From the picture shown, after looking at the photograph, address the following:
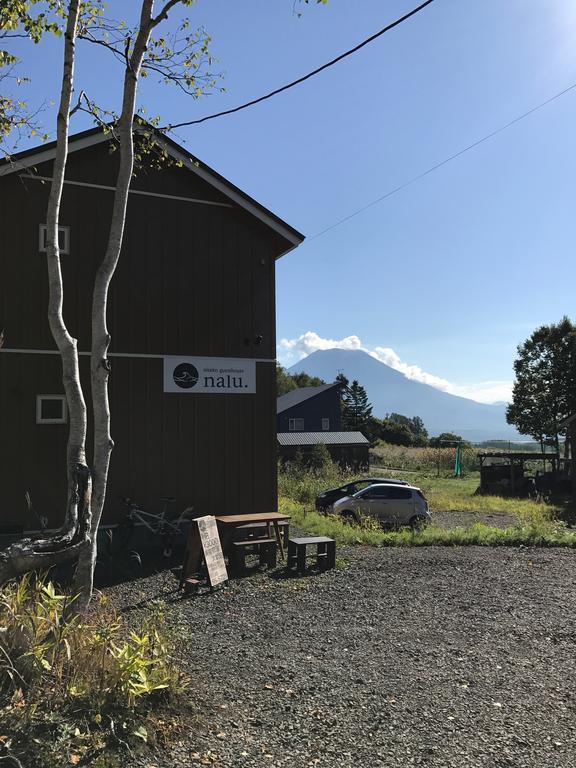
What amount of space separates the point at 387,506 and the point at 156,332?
26.8 feet

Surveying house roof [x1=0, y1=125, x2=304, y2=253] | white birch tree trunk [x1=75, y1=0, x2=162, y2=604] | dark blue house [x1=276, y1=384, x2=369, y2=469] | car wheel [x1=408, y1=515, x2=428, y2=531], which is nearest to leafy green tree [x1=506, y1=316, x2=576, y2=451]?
dark blue house [x1=276, y1=384, x2=369, y2=469]

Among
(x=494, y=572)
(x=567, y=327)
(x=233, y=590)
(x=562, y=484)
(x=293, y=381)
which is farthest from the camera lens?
(x=293, y=381)

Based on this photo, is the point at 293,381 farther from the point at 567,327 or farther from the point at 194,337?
the point at 194,337

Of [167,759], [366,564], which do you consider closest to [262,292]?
[366,564]

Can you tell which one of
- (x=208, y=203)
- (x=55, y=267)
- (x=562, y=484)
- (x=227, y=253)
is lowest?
(x=562, y=484)

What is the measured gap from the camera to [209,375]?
11.6 metres

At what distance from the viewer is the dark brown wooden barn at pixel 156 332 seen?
9.98 m

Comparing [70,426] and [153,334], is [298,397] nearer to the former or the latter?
[153,334]

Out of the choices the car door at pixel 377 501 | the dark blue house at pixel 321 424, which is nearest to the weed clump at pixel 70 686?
the car door at pixel 377 501

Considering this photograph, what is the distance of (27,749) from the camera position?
3418mm

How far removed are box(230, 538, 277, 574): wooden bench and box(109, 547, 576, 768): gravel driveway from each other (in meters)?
0.41

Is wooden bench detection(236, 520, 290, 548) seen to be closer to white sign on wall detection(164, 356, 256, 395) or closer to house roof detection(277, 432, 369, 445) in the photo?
white sign on wall detection(164, 356, 256, 395)

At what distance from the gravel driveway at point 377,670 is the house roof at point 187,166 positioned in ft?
22.9

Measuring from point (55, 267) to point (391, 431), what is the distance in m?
68.6
